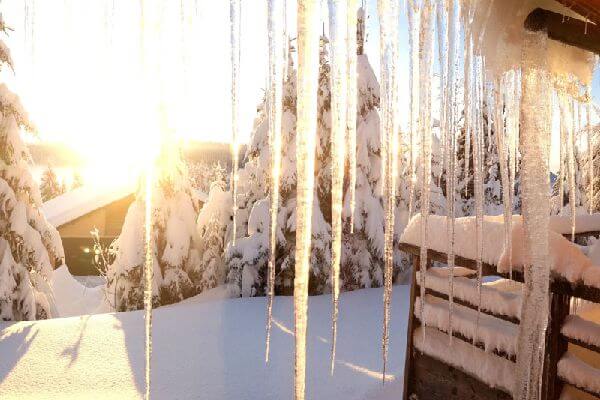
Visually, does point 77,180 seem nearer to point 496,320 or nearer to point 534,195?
point 496,320

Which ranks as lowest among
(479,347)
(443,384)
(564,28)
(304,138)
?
(443,384)

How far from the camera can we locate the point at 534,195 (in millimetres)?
2482

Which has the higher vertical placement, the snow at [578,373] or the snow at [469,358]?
the snow at [578,373]

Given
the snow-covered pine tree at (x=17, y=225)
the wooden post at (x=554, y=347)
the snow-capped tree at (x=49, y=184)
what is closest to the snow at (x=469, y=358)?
the wooden post at (x=554, y=347)

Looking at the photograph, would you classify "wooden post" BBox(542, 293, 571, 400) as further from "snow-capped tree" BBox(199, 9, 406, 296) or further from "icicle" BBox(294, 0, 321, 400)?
"snow-capped tree" BBox(199, 9, 406, 296)

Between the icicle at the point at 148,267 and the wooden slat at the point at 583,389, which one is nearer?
the icicle at the point at 148,267

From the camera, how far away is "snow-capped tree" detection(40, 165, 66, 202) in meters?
51.3

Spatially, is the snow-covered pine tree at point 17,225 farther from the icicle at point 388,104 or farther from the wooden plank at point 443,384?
the icicle at point 388,104

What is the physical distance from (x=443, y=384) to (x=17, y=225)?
38.3 ft

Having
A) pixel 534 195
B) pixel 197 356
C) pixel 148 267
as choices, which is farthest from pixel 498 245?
pixel 197 356

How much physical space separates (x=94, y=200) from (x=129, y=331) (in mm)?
20004

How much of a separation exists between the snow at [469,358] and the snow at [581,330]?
63 centimetres

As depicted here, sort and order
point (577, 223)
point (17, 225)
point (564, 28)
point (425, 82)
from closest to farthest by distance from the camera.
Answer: point (425, 82) → point (564, 28) → point (577, 223) → point (17, 225)

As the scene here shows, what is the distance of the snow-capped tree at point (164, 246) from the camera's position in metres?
16.2
